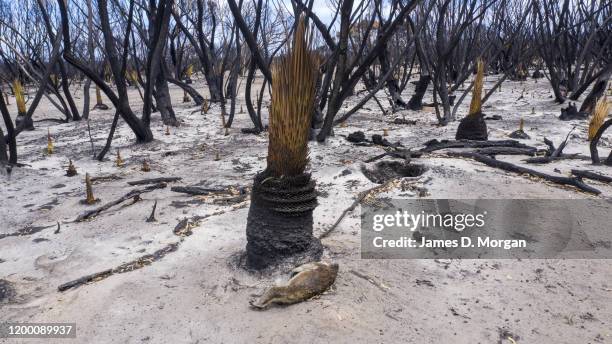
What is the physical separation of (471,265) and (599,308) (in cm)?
54

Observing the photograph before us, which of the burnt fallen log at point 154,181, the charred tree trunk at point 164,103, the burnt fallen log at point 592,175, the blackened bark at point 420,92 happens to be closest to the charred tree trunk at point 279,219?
the burnt fallen log at point 154,181

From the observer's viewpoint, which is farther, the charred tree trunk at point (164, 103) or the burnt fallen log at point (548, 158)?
the charred tree trunk at point (164, 103)

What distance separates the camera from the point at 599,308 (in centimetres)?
183

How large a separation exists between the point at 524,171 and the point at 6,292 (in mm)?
3394

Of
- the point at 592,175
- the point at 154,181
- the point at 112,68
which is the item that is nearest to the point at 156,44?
the point at 112,68

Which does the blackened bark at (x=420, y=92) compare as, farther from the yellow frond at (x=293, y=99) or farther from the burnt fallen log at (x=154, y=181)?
the yellow frond at (x=293, y=99)

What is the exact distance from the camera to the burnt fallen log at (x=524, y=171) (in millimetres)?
3038

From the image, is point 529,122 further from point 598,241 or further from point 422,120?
point 598,241

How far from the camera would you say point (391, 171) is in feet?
12.3

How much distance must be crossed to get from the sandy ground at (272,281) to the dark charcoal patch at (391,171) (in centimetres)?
12

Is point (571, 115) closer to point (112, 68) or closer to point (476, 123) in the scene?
point (476, 123)

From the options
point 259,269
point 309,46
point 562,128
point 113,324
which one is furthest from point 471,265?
point 562,128

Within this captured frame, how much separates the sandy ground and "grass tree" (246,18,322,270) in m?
0.15

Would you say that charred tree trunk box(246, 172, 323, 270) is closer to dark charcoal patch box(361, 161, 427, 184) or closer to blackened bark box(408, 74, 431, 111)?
dark charcoal patch box(361, 161, 427, 184)
